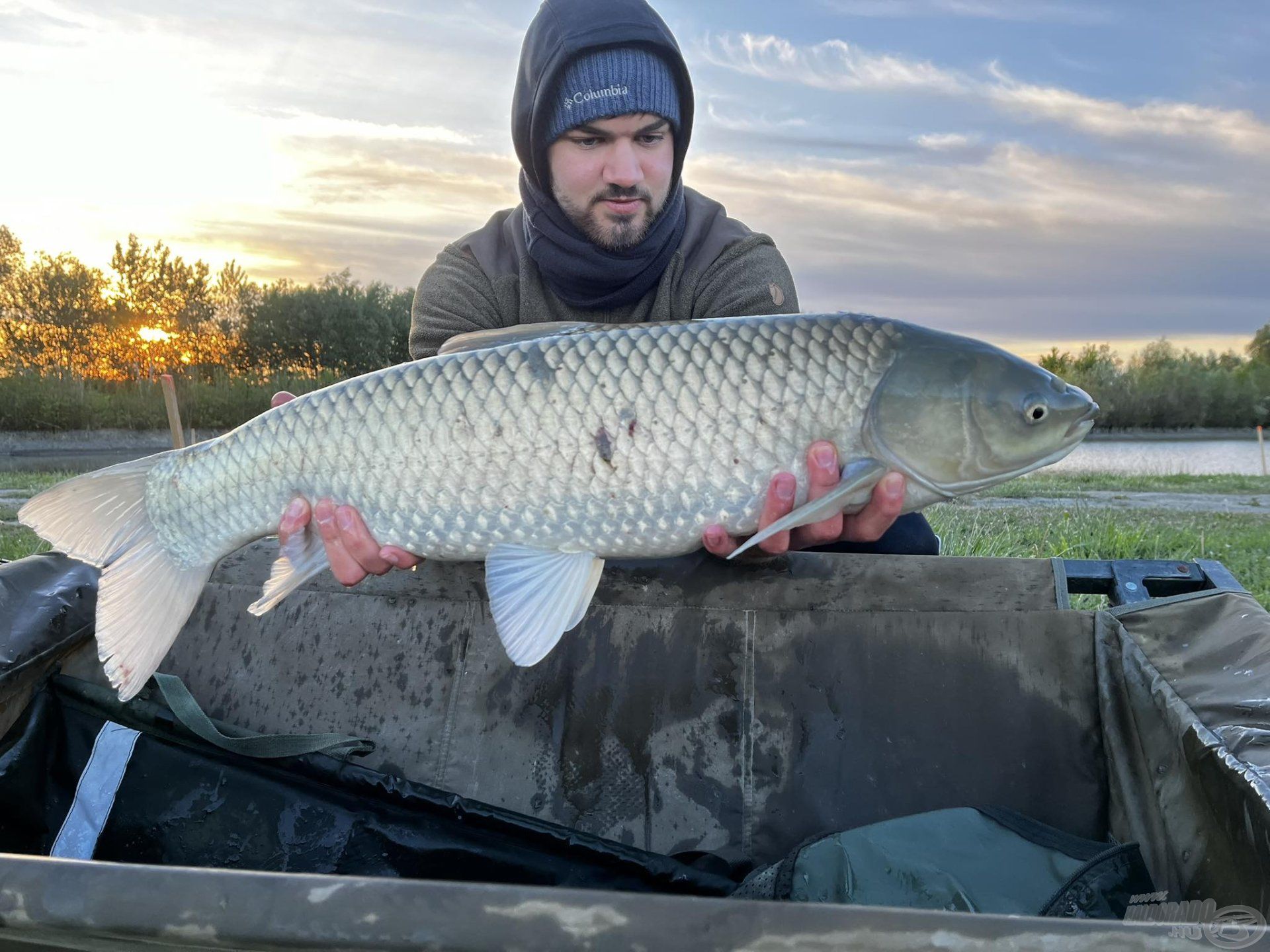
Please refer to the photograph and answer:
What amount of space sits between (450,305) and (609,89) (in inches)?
21.3

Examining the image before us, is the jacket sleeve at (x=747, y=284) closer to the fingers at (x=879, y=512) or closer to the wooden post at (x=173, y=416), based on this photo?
the fingers at (x=879, y=512)

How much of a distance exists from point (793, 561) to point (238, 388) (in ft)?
69.6

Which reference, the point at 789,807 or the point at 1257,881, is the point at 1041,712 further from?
the point at 1257,881

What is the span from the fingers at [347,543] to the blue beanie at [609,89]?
1067 millimetres

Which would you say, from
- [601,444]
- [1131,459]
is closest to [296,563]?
[601,444]

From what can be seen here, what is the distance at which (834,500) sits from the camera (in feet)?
3.91

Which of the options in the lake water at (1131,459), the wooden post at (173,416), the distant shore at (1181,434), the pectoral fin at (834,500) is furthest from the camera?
the distant shore at (1181,434)

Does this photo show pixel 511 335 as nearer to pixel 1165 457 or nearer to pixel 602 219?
pixel 602 219

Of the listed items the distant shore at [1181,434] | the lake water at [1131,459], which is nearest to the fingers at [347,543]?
the lake water at [1131,459]

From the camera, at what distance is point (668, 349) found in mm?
1227

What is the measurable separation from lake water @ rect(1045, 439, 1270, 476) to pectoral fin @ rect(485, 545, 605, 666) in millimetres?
8598

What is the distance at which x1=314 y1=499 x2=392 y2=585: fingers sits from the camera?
1.30m

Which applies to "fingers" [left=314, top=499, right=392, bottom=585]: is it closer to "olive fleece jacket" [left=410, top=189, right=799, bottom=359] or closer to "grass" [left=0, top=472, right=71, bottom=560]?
"olive fleece jacket" [left=410, top=189, right=799, bottom=359]

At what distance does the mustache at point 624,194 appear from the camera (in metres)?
1.99
